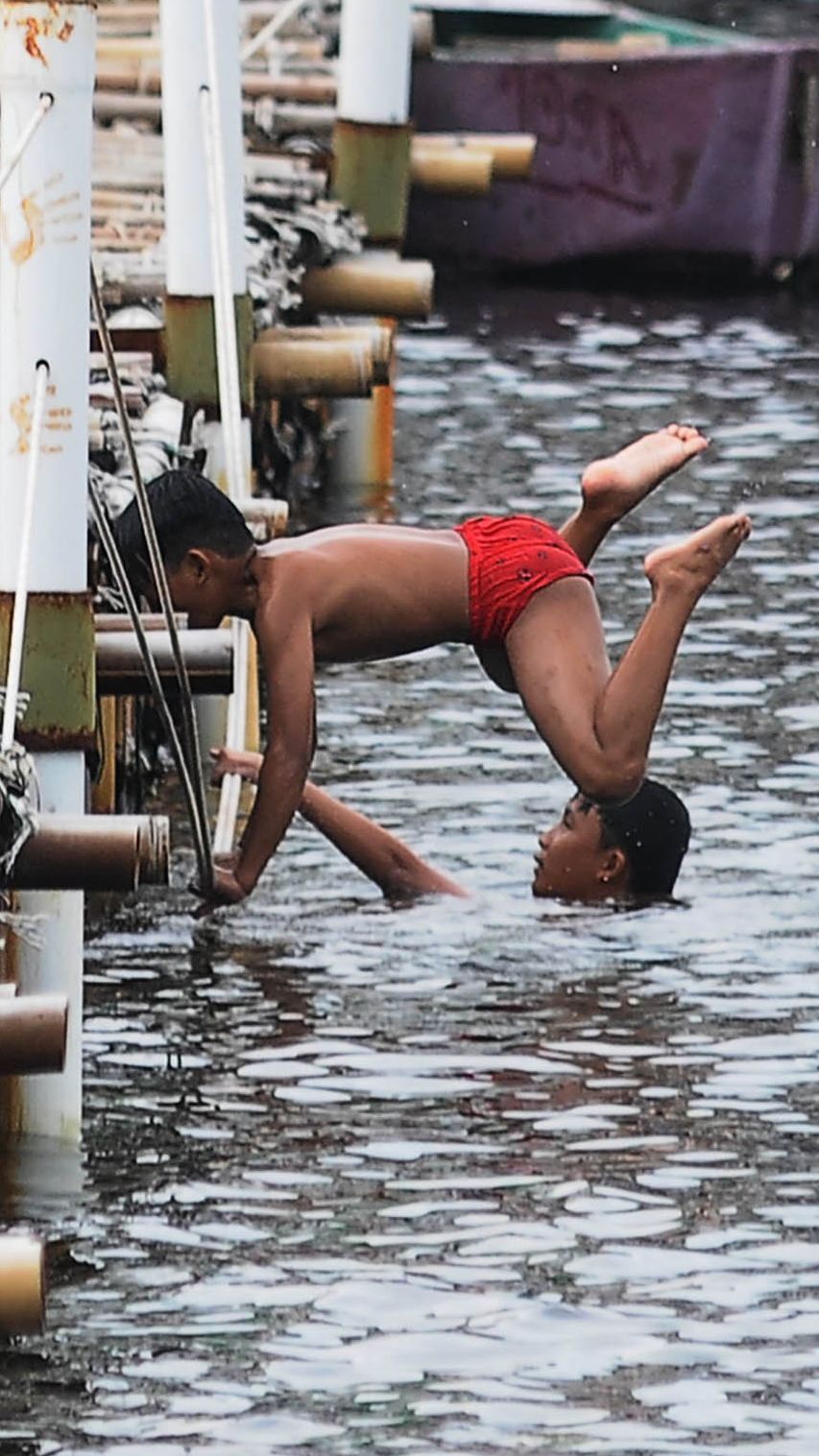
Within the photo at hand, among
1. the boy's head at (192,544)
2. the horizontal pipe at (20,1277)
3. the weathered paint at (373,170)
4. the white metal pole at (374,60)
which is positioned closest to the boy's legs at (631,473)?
the boy's head at (192,544)

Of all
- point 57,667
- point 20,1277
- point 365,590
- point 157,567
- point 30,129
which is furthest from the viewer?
point 365,590

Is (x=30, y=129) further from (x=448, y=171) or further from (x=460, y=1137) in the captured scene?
(x=448, y=171)

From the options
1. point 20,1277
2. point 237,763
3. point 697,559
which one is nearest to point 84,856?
point 20,1277

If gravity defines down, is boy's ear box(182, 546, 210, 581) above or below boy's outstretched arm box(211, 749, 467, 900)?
above

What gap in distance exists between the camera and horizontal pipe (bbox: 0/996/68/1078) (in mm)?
6164

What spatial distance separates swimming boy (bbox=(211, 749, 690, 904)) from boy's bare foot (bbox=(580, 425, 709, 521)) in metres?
0.79

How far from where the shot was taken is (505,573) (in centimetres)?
950

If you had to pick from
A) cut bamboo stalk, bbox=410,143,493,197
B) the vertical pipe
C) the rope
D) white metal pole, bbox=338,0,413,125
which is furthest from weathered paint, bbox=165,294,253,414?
cut bamboo stalk, bbox=410,143,493,197

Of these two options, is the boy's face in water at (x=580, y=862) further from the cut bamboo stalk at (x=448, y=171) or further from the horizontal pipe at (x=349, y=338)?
the cut bamboo stalk at (x=448, y=171)

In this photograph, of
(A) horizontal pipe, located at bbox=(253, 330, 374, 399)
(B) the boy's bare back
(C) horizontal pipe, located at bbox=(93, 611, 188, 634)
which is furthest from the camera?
(A) horizontal pipe, located at bbox=(253, 330, 374, 399)

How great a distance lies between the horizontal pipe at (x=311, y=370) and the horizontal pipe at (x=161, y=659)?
460cm

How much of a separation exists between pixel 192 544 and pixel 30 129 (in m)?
2.00

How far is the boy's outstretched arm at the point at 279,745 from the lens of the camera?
8891 mm

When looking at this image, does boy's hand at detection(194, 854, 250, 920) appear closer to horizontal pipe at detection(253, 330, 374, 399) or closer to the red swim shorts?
the red swim shorts
